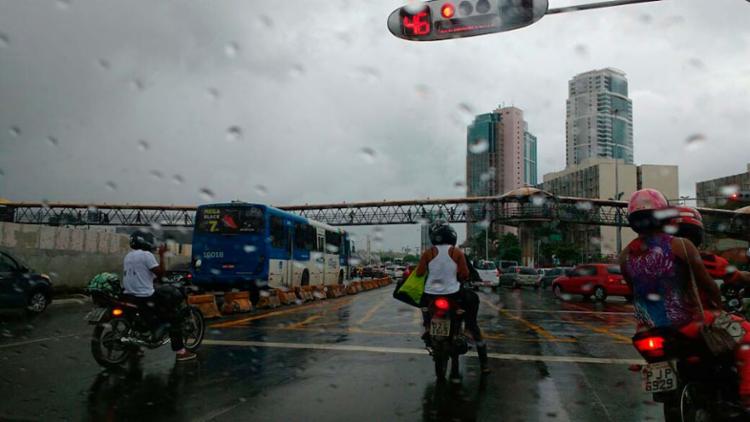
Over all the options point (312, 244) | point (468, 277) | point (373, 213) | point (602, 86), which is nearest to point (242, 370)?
point (468, 277)

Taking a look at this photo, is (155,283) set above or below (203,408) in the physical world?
above

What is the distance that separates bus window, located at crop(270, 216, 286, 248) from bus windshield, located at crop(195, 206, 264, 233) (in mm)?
649

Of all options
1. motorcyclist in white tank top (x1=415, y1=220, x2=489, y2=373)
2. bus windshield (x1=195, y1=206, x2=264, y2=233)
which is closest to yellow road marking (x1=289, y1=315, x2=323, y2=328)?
bus windshield (x1=195, y1=206, x2=264, y2=233)

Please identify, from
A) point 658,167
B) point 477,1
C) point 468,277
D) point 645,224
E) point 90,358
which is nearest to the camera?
point 645,224

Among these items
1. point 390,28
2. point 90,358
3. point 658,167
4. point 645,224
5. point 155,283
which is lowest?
point 90,358

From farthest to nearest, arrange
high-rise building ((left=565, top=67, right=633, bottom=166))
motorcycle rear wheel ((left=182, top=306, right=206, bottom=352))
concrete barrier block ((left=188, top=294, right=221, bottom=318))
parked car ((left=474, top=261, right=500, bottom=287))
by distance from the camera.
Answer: high-rise building ((left=565, top=67, right=633, bottom=166))
parked car ((left=474, top=261, right=500, bottom=287))
concrete barrier block ((left=188, top=294, right=221, bottom=318))
motorcycle rear wheel ((left=182, top=306, right=206, bottom=352))

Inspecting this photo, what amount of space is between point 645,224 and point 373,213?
68816mm

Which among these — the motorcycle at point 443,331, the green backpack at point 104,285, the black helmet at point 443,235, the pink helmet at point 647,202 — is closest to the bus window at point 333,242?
the green backpack at point 104,285

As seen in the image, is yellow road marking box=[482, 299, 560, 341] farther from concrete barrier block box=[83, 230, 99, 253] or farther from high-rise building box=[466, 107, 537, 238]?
concrete barrier block box=[83, 230, 99, 253]

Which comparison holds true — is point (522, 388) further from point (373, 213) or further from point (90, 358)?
point (373, 213)

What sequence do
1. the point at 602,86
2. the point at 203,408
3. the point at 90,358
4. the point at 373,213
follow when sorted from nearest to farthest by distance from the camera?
1. the point at 203,408
2. the point at 90,358
3. the point at 602,86
4. the point at 373,213

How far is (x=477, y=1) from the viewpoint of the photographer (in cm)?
786

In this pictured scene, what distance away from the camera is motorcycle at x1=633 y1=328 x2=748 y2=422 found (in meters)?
3.11

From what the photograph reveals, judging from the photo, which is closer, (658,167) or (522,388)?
(522,388)
